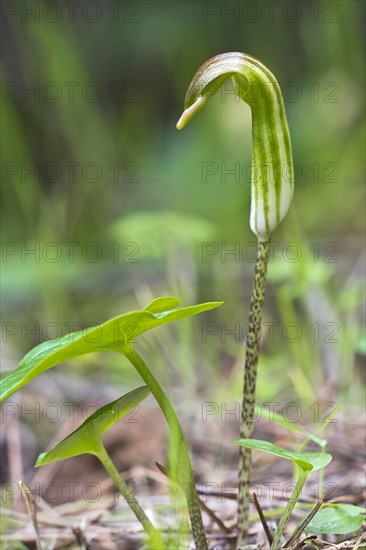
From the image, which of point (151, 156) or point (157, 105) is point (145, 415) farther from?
point (157, 105)

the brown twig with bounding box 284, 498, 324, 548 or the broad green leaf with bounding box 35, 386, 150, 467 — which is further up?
the broad green leaf with bounding box 35, 386, 150, 467

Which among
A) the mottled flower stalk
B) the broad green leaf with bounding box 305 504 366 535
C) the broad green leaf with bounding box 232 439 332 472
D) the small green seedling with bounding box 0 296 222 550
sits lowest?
the broad green leaf with bounding box 305 504 366 535

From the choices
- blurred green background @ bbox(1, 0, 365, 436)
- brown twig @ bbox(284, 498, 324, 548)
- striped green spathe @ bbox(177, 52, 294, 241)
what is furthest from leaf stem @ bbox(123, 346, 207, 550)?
blurred green background @ bbox(1, 0, 365, 436)

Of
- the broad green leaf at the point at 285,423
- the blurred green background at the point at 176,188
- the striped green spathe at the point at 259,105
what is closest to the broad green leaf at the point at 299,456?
the broad green leaf at the point at 285,423

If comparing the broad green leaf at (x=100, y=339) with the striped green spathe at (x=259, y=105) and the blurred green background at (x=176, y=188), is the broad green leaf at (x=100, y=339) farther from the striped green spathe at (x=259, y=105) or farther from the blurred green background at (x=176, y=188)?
the blurred green background at (x=176, y=188)

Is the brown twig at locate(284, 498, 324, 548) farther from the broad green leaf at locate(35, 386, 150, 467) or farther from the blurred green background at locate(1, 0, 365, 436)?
the blurred green background at locate(1, 0, 365, 436)

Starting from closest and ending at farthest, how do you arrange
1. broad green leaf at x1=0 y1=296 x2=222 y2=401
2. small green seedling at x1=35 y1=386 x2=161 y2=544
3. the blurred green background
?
broad green leaf at x1=0 y1=296 x2=222 y2=401 < small green seedling at x1=35 y1=386 x2=161 y2=544 < the blurred green background
